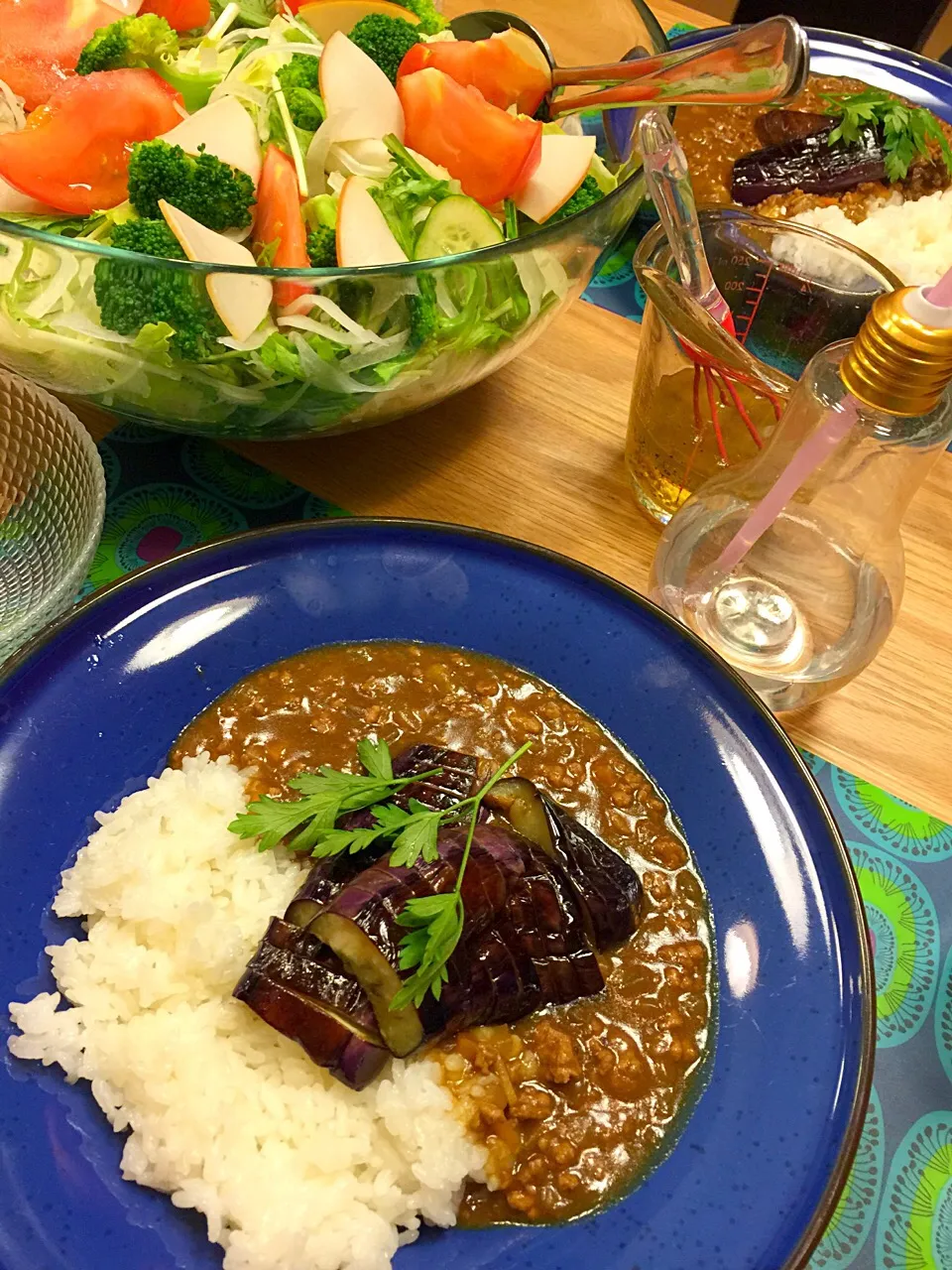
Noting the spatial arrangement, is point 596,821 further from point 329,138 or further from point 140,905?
point 329,138

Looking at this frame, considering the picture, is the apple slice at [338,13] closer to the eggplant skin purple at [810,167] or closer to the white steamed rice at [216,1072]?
the eggplant skin purple at [810,167]

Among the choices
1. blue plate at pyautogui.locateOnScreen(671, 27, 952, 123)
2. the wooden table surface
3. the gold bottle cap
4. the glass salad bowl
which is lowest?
the wooden table surface

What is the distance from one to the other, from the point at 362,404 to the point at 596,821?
1.01 m

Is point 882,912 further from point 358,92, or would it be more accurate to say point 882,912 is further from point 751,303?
point 358,92

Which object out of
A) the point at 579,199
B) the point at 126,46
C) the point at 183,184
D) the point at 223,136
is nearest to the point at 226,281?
the point at 183,184

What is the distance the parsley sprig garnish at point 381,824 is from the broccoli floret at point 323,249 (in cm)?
101

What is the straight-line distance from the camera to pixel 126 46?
7.25ft

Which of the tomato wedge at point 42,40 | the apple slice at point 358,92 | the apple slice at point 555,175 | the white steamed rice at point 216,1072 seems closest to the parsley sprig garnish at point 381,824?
the white steamed rice at point 216,1072

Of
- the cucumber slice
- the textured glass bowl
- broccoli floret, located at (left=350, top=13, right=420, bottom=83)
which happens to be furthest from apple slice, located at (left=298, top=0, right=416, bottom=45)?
the textured glass bowl

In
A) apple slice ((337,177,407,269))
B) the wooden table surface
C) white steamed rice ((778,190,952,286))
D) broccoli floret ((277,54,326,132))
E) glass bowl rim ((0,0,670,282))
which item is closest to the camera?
glass bowl rim ((0,0,670,282))

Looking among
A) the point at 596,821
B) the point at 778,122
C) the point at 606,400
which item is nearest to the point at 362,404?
the point at 606,400

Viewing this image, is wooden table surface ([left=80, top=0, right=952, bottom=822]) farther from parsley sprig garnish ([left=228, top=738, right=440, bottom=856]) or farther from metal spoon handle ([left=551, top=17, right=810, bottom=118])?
parsley sprig garnish ([left=228, top=738, right=440, bottom=856])

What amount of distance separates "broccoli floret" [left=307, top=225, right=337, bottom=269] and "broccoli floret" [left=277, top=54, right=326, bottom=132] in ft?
1.27

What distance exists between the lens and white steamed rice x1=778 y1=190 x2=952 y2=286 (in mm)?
2799
